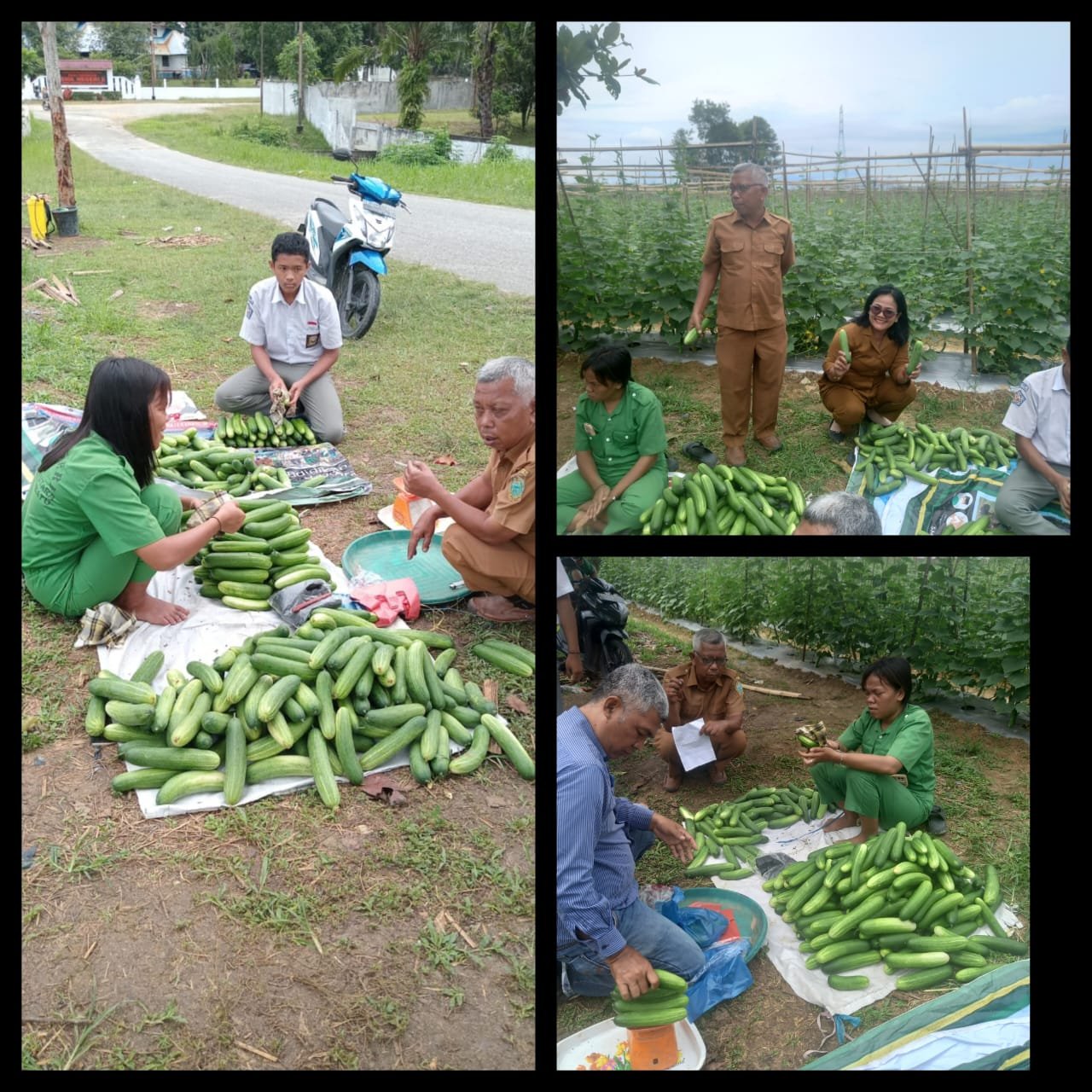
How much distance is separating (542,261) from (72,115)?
17.1m

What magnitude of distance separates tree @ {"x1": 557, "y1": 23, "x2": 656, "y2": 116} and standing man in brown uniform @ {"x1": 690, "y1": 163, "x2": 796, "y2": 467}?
1605 millimetres

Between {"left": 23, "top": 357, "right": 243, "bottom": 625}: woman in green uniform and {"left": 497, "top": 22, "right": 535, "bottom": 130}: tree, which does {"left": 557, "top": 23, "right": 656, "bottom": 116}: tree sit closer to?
{"left": 23, "top": 357, "right": 243, "bottom": 625}: woman in green uniform

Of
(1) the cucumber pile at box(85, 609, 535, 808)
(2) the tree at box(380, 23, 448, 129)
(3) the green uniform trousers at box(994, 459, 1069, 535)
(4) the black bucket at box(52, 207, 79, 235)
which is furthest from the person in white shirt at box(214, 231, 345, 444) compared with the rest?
(4) the black bucket at box(52, 207, 79, 235)

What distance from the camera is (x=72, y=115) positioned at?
1669 centimetres

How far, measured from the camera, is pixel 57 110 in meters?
9.01

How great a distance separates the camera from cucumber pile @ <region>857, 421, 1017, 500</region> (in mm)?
4984

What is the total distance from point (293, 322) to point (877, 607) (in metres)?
3.27

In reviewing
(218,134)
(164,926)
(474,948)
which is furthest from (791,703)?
(218,134)

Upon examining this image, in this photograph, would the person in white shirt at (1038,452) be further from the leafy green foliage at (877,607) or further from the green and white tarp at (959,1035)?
the green and white tarp at (959,1035)

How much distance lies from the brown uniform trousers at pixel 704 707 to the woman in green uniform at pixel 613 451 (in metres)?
0.61

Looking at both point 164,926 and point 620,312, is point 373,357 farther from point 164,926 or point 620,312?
point 164,926

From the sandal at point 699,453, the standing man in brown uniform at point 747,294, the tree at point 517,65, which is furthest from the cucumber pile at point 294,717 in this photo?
the tree at point 517,65

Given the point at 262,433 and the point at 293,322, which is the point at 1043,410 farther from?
the point at 293,322

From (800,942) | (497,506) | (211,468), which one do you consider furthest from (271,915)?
(211,468)
